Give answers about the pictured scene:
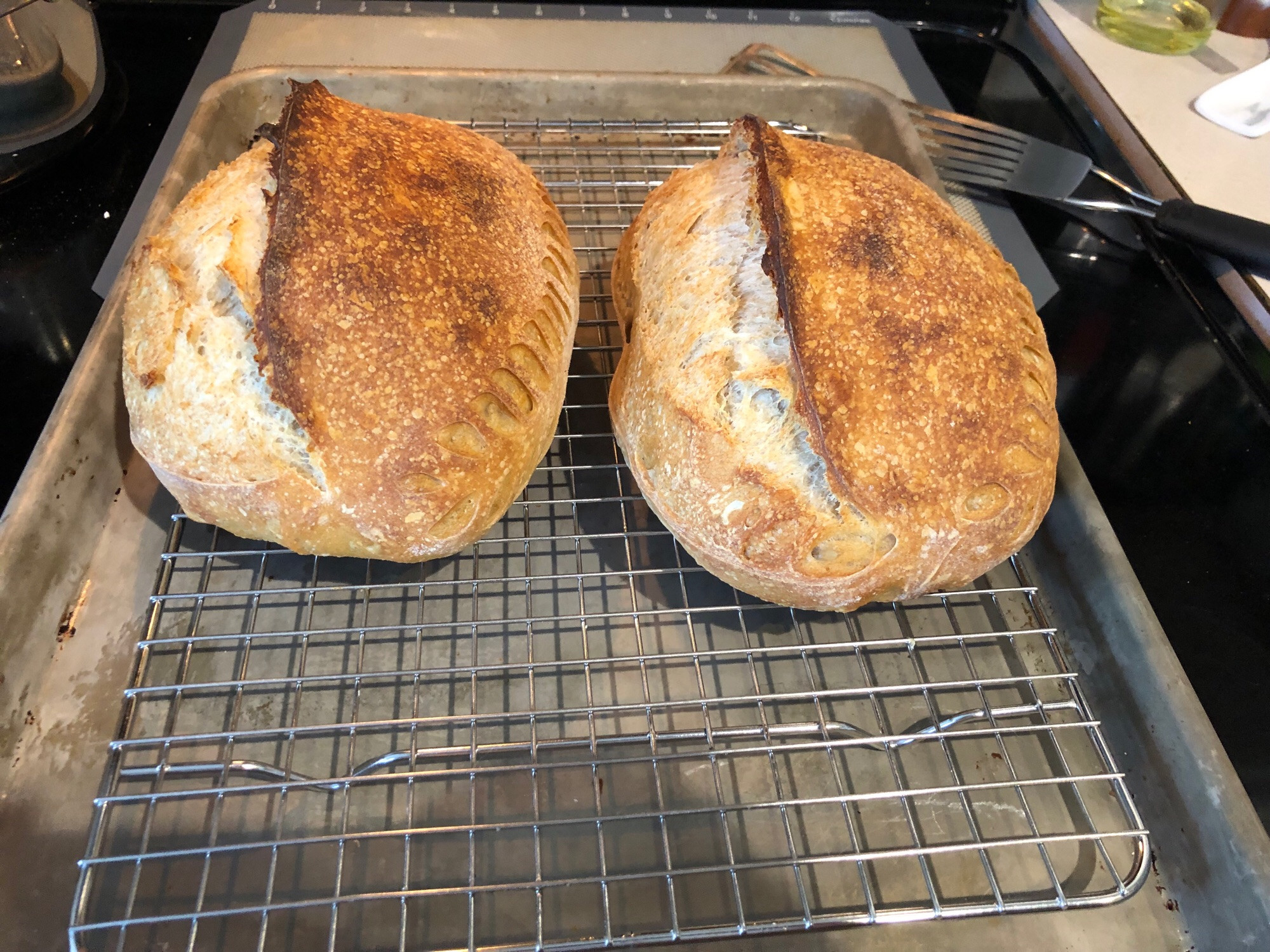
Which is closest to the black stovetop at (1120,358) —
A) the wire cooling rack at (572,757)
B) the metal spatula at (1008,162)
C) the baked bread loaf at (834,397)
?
the metal spatula at (1008,162)

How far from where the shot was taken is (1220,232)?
1710 mm

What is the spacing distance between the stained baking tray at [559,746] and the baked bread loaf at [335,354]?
0.18 m

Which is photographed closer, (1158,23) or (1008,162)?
(1008,162)

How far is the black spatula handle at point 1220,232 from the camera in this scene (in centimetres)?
166

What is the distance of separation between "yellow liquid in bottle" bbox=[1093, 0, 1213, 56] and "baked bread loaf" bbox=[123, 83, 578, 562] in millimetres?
2337

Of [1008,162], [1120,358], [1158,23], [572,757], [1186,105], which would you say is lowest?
[572,757]

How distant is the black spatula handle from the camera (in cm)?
166

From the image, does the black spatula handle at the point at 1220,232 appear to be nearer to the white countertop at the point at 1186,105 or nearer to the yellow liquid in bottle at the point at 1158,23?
the white countertop at the point at 1186,105

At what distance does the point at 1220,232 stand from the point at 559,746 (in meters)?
1.90

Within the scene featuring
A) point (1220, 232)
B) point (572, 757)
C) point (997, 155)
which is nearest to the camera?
point (572, 757)

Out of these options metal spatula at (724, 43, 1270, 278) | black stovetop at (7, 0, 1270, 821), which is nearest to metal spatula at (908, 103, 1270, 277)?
metal spatula at (724, 43, 1270, 278)

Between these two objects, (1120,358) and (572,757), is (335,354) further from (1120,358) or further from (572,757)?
(1120,358)

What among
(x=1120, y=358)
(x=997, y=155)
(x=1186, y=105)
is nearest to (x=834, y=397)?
(x=1120, y=358)

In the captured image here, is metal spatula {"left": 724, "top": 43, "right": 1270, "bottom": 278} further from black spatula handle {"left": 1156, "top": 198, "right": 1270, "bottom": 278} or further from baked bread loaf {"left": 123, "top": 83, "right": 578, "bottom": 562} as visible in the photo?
baked bread loaf {"left": 123, "top": 83, "right": 578, "bottom": 562}
